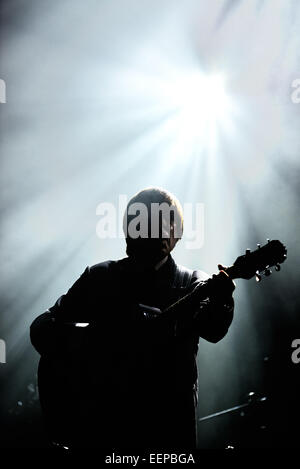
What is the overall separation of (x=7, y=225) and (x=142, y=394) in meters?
4.86

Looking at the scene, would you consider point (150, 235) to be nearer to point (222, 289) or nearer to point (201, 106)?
point (222, 289)

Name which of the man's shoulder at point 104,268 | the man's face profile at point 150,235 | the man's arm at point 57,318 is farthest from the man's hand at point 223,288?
the man's arm at point 57,318

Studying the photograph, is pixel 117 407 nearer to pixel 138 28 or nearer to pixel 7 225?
pixel 138 28

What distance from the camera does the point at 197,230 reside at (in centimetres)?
500

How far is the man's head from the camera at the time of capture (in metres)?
1.79

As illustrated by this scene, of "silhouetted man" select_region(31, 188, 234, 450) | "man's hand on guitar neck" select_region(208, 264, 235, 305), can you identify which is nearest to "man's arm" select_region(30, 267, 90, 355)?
"silhouetted man" select_region(31, 188, 234, 450)

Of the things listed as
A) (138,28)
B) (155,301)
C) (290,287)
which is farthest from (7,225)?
(155,301)

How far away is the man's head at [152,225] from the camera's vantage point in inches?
70.5

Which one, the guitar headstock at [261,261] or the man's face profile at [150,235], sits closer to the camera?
the guitar headstock at [261,261]

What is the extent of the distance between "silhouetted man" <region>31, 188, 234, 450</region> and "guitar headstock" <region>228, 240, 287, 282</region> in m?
0.08

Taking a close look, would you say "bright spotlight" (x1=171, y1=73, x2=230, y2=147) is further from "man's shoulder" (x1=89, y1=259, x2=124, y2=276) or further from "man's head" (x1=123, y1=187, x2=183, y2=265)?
"man's shoulder" (x1=89, y1=259, x2=124, y2=276)

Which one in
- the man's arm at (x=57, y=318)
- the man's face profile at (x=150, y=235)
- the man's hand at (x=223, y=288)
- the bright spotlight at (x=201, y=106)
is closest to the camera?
the man's hand at (x=223, y=288)

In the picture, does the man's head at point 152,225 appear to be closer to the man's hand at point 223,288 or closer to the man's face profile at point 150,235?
the man's face profile at point 150,235

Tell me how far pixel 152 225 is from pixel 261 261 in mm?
549
